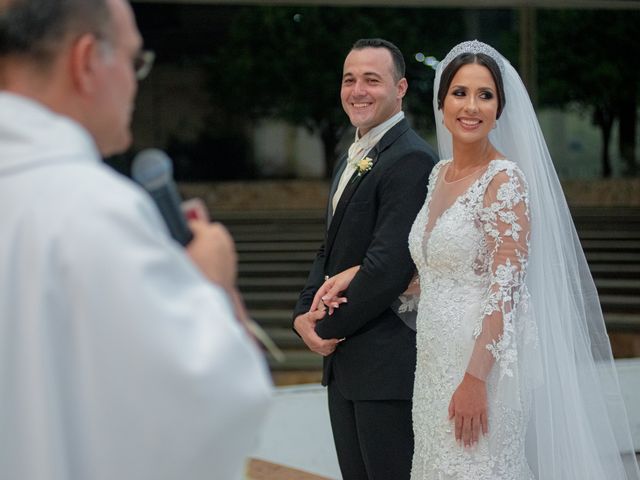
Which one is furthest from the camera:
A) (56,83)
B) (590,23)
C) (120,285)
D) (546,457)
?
(590,23)

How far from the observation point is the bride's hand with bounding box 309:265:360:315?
290cm

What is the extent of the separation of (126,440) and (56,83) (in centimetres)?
40

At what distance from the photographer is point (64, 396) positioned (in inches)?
37.6

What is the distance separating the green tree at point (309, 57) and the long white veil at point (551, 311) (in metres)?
10.2

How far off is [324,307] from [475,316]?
1.65ft

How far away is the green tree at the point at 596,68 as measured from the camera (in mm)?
13336

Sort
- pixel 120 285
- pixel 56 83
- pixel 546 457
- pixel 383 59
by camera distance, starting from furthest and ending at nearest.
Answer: pixel 383 59 → pixel 546 457 → pixel 56 83 → pixel 120 285

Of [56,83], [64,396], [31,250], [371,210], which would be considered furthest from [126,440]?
[371,210]

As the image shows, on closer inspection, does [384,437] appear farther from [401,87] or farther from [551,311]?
[401,87]

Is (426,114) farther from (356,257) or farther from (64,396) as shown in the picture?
(64,396)

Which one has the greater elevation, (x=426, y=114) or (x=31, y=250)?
(x=31, y=250)

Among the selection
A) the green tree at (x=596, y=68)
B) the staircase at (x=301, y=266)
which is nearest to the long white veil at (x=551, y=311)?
the staircase at (x=301, y=266)

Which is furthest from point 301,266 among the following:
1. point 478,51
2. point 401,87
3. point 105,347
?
point 105,347

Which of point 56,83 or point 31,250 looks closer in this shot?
point 31,250
